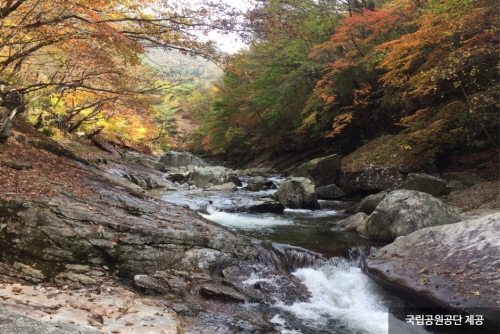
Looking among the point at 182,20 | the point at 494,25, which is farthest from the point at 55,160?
the point at 494,25

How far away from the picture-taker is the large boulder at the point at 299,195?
12.4 meters

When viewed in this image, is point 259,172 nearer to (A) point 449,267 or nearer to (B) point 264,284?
(B) point 264,284

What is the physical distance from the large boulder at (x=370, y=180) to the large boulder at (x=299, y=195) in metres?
2.77

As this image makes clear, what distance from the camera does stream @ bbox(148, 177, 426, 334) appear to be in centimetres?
522

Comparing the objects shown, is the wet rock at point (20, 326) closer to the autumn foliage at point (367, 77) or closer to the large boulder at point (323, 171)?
the autumn foliage at point (367, 77)

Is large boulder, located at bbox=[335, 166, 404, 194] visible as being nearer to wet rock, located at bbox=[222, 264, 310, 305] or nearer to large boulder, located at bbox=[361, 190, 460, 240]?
large boulder, located at bbox=[361, 190, 460, 240]

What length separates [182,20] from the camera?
698cm

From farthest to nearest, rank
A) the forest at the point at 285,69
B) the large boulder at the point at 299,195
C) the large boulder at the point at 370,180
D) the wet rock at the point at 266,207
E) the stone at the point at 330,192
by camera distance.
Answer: the stone at the point at 330,192
the large boulder at the point at 370,180
the large boulder at the point at 299,195
the wet rock at the point at 266,207
the forest at the point at 285,69

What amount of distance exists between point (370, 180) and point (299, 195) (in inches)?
142

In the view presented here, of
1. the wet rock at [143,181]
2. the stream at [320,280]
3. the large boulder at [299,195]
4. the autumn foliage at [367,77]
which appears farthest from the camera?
the wet rock at [143,181]

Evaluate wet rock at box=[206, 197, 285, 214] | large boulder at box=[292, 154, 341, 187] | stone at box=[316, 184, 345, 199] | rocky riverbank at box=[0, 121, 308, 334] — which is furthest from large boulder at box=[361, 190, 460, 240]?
large boulder at box=[292, 154, 341, 187]

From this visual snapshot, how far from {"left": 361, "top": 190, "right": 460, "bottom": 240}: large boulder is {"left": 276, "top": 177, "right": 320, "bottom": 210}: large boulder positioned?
3.60 meters

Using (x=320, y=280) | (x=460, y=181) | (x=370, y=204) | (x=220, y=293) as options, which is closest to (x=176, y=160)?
(x=370, y=204)

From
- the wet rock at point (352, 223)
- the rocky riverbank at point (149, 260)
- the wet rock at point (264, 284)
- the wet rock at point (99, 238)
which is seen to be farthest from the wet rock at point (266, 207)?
the wet rock at point (264, 284)
